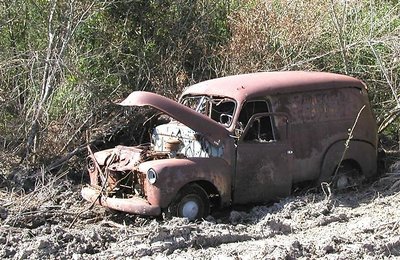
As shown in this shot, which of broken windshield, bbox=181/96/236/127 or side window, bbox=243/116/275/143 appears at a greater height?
broken windshield, bbox=181/96/236/127

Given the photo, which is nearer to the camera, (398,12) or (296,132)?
(296,132)

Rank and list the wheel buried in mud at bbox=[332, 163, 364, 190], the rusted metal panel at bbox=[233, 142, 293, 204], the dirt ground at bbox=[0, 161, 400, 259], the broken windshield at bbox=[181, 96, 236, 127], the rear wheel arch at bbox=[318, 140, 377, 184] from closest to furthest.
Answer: the dirt ground at bbox=[0, 161, 400, 259] < the rusted metal panel at bbox=[233, 142, 293, 204] < the broken windshield at bbox=[181, 96, 236, 127] < the rear wheel arch at bbox=[318, 140, 377, 184] < the wheel buried in mud at bbox=[332, 163, 364, 190]

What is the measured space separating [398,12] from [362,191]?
215 inches

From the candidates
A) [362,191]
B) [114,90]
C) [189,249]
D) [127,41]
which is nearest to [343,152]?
[362,191]

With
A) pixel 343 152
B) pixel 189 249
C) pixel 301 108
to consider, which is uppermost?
pixel 301 108

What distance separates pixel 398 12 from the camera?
13.3m

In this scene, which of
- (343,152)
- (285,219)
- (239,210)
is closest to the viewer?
(285,219)

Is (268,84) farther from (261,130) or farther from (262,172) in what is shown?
(262,172)

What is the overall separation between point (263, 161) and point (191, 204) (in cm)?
121

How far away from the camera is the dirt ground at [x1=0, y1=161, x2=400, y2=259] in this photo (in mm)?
6648

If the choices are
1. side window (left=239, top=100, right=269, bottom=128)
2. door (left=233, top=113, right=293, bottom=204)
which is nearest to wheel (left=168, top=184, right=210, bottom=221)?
door (left=233, top=113, right=293, bottom=204)

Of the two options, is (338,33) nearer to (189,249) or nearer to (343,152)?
(343,152)

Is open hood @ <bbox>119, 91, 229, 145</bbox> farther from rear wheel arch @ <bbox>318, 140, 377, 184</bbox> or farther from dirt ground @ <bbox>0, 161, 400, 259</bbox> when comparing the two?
rear wheel arch @ <bbox>318, 140, 377, 184</bbox>

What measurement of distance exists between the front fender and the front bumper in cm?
8
